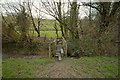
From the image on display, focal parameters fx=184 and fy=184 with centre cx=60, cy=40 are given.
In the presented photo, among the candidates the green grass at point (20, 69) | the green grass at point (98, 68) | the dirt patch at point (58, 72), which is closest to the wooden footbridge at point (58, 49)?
the green grass at point (20, 69)

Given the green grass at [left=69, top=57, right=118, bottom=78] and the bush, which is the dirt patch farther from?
the bush

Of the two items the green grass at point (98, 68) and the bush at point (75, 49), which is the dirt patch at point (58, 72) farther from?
the bush at point (75, 49)

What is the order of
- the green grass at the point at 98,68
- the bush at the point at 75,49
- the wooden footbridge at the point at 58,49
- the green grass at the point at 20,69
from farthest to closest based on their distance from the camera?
the bush at the point at 75,49
the wooden footbridge at the point at 58,49
the green grass at the point at 98,68
the green grass at the point at 20,69

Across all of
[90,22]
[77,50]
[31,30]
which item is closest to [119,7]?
[90,22]

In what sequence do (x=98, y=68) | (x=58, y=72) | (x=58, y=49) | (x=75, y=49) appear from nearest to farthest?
(x=58, y=72), (x=98, y=68), (x=58, y=49), (x=75, y=49)

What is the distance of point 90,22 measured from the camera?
9.09m

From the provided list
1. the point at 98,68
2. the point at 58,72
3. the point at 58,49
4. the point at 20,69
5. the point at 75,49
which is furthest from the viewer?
the point at 75,49

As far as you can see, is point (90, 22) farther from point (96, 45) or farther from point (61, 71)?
point (61, 71)

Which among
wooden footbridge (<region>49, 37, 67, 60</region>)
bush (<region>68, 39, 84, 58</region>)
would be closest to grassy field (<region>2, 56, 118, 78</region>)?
wooden footbridge (<region>49, 37, 67, 60</region>)

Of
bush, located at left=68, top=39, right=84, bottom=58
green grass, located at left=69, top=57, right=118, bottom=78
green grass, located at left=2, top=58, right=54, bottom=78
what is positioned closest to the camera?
green grass, located at left=2, top=58, right=54, bottom=78

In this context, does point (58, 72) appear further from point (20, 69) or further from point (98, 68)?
point (98, 68)

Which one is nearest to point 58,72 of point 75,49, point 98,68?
point 98,68

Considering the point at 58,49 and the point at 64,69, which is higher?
the point at 58,49

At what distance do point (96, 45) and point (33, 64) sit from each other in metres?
3.23
